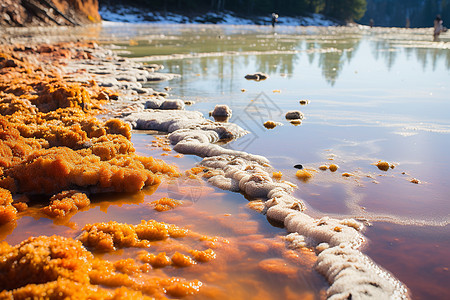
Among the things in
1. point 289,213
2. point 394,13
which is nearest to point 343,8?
point 394,13

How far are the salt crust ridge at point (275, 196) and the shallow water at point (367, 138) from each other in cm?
20

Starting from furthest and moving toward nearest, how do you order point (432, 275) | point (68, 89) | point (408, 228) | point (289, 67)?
point (289, 67) → point (68, 89) → point (408, 228) → point (432, 275)

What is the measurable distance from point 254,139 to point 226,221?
114 inches

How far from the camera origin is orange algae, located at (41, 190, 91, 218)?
3799 millimetres

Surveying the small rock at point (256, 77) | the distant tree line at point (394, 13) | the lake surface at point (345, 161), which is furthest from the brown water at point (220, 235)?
the distant tree line at point (394, 13)

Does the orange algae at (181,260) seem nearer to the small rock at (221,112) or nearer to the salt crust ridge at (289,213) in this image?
the salt crust ridge at (289,213)

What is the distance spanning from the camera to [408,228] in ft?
12.3

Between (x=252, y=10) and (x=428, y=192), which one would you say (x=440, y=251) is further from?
(x=252, y=10)

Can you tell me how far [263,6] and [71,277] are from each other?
81.4 m

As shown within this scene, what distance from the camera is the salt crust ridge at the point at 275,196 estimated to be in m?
2.85

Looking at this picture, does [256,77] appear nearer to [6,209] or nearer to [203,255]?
[6,209]

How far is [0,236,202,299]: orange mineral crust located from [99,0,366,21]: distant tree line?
63067 mm

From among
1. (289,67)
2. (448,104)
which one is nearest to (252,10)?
(289,67)

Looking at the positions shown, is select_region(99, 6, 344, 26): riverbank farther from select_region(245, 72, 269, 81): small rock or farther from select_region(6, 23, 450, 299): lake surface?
select_region(6, 23, 450, 299): lake surface
